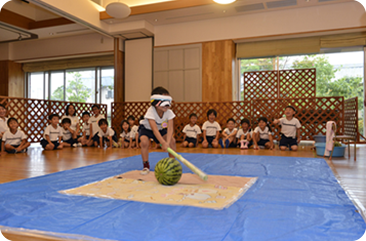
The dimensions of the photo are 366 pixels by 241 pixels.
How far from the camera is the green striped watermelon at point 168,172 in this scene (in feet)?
5.89

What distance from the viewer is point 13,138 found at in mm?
4066

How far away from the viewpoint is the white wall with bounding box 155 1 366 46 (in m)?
5.45

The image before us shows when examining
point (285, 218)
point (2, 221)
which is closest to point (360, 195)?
point (285, 218)

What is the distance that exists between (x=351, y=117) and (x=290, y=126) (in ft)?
4.24

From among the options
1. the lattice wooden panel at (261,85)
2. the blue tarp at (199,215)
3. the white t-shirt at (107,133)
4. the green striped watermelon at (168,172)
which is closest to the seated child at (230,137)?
the lattice wooden panel at (261,85)

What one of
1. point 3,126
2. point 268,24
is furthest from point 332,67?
point 3,126

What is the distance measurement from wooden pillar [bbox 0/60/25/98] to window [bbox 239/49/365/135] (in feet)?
23.3

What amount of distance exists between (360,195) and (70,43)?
800 centimetres

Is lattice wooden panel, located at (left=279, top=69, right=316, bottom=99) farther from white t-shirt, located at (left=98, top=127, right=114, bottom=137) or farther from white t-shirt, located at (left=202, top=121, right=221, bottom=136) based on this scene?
white t-shirt, located at (left=98, top=127, right=114, bottom=137)

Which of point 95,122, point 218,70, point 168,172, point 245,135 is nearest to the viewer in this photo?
point 168,172

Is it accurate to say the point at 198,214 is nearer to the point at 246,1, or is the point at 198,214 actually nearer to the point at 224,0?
the point at 224,0

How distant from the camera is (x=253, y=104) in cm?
521

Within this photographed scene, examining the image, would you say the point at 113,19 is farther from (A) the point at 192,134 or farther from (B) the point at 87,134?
(A) the point at 192,134

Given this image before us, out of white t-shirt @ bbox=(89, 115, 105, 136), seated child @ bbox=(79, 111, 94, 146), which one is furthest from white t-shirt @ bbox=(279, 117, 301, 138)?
seated child @ bbox=(79, 111, 94, 146)
